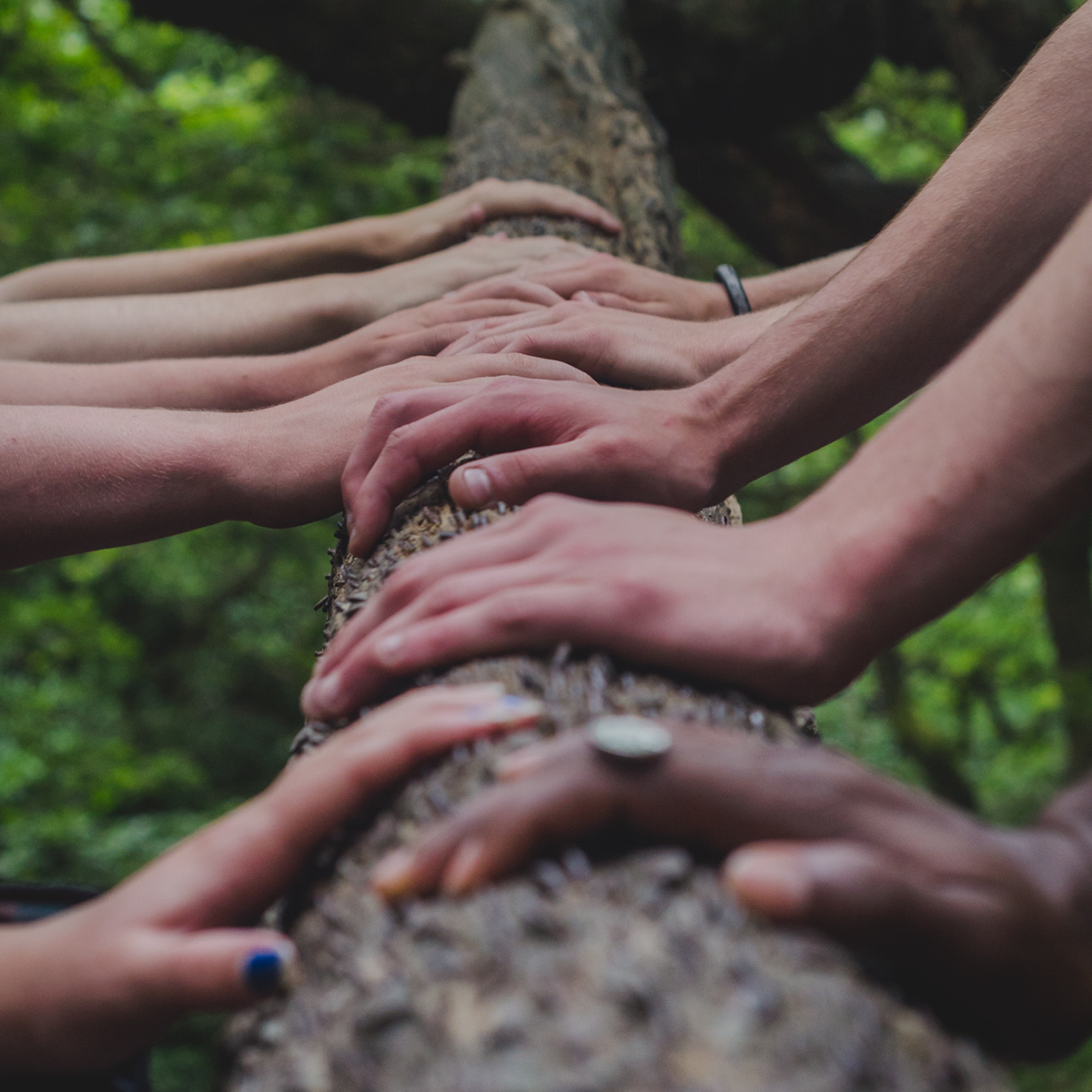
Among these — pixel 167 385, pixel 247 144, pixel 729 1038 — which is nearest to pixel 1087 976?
pixel 729 1038

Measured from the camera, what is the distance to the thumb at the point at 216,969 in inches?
28.3

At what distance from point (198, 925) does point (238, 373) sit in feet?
4.96

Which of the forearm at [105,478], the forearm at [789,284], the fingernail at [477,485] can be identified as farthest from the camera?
the forearm at [789,284]

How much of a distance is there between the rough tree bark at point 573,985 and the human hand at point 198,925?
1.3 inches

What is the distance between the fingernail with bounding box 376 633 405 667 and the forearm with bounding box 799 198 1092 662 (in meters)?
0.43

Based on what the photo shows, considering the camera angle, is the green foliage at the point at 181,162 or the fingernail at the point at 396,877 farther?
A: the green foliage at the point at 181,162

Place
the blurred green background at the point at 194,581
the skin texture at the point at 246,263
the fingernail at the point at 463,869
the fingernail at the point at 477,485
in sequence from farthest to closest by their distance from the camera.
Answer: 1. the blurred green background at the point at 194,581
2. the skin texture at the point at 246,263
3. the fingernail at the point at 477,485
4. the fingernail at the point at 463,869

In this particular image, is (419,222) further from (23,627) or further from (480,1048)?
(23,627)

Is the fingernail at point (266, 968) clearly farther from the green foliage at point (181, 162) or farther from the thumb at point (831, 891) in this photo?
the green foliage at point (181, 162)

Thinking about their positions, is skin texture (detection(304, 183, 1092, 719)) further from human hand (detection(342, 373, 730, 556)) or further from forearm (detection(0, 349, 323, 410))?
forearm (detection(0, 349, 323, 410))

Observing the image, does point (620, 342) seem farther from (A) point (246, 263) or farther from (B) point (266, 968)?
(A) point (246, 263)

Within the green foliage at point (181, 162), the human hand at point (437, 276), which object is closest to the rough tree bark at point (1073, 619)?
the human hand at point (437, 276)

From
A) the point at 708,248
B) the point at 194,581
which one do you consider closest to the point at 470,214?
the point at 708,248

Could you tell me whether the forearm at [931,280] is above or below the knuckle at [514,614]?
above
